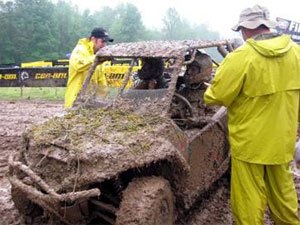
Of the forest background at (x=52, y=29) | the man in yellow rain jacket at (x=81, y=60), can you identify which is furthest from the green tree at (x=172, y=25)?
the man in yellow rain jacket at (x=81, y=60)

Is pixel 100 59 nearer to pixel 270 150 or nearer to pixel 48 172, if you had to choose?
pixel 48 172

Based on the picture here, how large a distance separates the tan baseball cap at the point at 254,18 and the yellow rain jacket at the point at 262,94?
189 millimetres

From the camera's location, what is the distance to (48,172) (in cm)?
A: 401

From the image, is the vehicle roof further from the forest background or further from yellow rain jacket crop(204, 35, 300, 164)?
the forest background

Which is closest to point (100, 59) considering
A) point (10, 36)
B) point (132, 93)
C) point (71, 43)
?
point (132, 93)

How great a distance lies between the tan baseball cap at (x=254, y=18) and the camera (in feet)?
13.6

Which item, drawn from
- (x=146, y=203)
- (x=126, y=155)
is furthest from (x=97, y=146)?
(x=146, y=203)

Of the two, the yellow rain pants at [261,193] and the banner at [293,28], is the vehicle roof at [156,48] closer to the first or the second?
the yellow rain pants at [261,193]

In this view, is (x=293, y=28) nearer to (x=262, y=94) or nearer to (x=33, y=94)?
(x=33, y=94)

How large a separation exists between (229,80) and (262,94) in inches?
11.1

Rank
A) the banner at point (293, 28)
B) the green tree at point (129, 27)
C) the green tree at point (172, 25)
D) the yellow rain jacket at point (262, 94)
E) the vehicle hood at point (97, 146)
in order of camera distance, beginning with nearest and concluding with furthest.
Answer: the vehicle hood at point (97, 146) → the yellow rain jacket at point (262, 94) → the banner at point (293, 28) → the green tree at point (129, 27) → the green tree at point (172, 25)

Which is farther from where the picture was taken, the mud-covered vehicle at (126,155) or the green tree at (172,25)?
the green tree at (172,25)

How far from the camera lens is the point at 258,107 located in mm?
3994

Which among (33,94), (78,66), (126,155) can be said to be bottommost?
(33,94)
